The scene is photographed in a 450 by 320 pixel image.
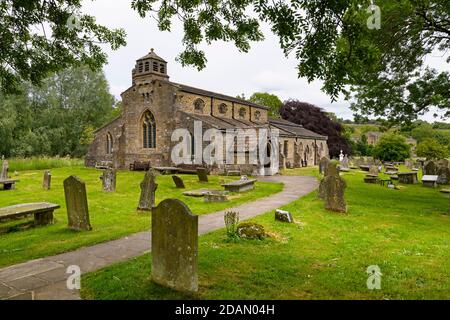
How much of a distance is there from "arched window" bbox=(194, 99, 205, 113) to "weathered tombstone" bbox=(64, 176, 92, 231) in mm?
22712

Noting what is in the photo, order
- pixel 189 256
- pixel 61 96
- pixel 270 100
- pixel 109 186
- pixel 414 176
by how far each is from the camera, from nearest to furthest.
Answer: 1. pixel 189 256
2. pixel 109 186
3. pixel 414 176
4. pixel 61 96
5. pixel 270 100

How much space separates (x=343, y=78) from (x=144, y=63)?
1107 inches

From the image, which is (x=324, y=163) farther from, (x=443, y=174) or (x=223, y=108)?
(x=223, y=108)

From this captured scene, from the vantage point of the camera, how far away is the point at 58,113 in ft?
145

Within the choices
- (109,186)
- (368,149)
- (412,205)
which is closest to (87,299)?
(109,186)

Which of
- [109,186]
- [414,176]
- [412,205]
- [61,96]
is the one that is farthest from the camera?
[61,96]

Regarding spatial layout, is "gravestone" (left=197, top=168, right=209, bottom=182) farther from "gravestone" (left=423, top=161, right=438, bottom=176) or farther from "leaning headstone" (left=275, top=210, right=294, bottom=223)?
"gravestone" (left=423, top=161, right=438, bottom=176)

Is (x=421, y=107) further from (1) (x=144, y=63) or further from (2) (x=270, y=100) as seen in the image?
(2) (x=270, y=100)

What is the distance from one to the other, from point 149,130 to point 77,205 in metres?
22.6

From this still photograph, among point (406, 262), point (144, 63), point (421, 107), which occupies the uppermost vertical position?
point (144, 63)

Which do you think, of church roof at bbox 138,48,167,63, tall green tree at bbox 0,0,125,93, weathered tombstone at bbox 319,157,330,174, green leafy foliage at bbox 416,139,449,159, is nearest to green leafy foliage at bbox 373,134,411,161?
green leafy foliage at bbox 416,139,449,159

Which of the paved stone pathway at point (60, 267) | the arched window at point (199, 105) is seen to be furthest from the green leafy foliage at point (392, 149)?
the paved stone pathway at point (60, 267)

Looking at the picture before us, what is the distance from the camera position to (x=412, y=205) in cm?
1374

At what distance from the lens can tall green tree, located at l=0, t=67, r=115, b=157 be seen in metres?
37.9
